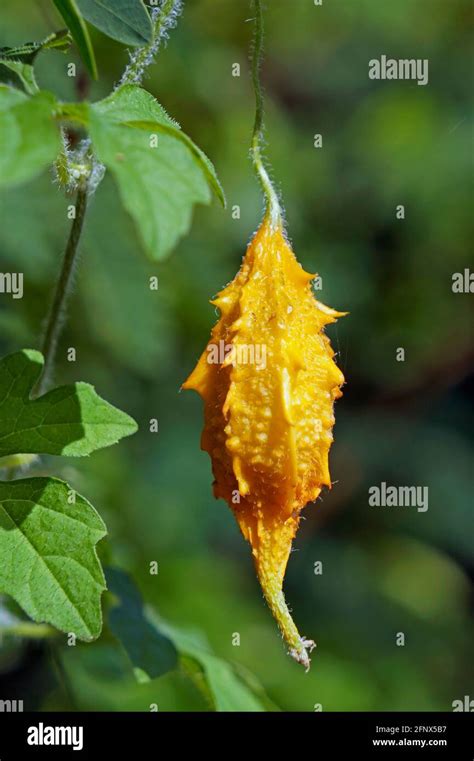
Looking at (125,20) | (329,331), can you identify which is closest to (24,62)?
(125,20)

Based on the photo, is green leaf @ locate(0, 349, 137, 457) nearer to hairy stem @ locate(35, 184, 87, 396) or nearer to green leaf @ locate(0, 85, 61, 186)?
hairy stem @ locate(35, 184, 87, 396)

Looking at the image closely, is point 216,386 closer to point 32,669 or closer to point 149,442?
point 32,669

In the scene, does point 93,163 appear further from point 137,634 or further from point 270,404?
point 137,634

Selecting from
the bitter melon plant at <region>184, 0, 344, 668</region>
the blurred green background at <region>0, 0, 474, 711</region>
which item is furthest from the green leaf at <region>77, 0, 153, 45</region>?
the blurred green background at <region>0, 0, 474, 711</region>

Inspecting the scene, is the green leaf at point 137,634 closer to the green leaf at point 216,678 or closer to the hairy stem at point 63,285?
the green leaf at point 216,678

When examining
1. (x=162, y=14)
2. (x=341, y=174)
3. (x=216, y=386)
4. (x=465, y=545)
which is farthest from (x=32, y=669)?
(x=341, y=174)

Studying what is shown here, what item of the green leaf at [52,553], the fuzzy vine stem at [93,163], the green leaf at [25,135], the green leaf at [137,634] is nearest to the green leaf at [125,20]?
A: the fuzzy vine stem at [93,163]

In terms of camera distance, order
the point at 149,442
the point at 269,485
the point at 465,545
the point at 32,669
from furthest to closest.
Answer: the point at 465,545 < the point at 149,442 < the point at 32,669 < the point at 269,485
